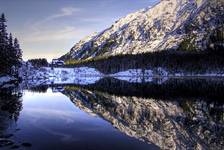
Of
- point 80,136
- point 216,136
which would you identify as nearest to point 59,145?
point 80,136

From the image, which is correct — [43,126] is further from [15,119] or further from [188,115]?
→ [188,115]

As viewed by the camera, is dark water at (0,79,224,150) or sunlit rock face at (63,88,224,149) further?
sunlit rock face at (63,88,224,149)

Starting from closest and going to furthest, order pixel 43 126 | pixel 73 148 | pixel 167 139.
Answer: pixel 73 148 → pixel 167 139 → pixel 43 126

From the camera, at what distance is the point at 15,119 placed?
42312 mm

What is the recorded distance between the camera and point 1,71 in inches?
4643

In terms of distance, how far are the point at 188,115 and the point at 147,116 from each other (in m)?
5.99

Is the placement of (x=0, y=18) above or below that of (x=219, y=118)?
above

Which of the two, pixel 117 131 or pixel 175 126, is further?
pixel 175 126

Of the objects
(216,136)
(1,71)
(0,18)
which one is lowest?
(216,136)

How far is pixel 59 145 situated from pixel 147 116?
68.7 feet

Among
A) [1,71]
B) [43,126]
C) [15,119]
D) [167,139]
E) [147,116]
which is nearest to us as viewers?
[167,139]

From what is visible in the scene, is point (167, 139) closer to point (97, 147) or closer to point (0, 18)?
point (97, 147)

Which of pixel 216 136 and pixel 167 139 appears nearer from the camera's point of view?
pixel 167 139

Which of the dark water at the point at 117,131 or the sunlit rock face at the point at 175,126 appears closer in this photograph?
the dark water at the point at 117,131
